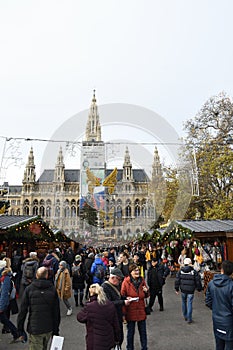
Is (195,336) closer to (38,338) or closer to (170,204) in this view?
(38,338)

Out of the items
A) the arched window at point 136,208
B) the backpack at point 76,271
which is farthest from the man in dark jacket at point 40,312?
the arched window at point 136,208

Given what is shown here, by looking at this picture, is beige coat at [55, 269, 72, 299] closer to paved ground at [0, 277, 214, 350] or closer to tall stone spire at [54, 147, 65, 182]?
paved ground at [0, 277, 214, 350]

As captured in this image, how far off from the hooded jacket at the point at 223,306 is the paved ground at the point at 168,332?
1130 mm

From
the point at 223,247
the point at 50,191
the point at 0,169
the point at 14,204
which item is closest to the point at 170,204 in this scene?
the point at 223,247

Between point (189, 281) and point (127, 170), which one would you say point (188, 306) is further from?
point (127, 170)

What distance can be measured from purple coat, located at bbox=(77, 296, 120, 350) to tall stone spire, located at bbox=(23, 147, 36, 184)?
2249 inches

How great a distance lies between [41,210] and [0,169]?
47.3 meters

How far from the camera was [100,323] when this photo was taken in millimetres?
2457

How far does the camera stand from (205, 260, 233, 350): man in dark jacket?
262 cm

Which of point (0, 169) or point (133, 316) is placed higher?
point (0, 169)

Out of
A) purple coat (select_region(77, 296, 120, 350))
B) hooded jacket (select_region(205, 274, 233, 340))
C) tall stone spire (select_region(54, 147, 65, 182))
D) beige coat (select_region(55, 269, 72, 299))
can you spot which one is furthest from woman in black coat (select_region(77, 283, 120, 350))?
tall stone spire (select_region(54, 147, 65, 182))

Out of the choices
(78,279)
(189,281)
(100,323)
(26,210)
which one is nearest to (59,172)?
(26,210)

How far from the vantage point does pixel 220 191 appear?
43.0ft

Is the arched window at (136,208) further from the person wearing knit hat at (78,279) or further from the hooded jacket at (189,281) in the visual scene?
the hooded jacket at (189,281)
